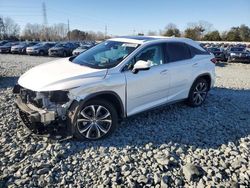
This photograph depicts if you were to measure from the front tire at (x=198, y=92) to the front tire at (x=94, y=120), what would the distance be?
247 cm

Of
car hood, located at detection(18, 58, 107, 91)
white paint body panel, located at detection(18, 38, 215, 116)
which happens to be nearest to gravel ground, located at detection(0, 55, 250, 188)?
white paint body panel, located at detection(18, 38, 215, 116)

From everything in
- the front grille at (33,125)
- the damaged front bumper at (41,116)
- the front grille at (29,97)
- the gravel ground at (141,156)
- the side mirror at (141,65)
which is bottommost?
the gravel ground at (141,156)

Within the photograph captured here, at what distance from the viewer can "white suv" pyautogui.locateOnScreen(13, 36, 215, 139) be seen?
4125mm

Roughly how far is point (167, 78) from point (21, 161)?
10.4ft

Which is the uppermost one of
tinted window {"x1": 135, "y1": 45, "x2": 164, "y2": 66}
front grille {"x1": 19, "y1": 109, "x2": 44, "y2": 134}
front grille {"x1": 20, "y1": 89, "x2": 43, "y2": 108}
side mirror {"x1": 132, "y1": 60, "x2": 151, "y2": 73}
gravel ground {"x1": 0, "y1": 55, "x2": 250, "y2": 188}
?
tinted window {"x1": 135, "y1": 45, "x2": 164, "y2": 66}

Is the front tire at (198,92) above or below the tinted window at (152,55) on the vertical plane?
below

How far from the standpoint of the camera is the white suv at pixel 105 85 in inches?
162

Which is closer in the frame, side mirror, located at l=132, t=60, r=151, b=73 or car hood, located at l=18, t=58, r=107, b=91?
car hood, located at l=18, t=58, r=107, b=91

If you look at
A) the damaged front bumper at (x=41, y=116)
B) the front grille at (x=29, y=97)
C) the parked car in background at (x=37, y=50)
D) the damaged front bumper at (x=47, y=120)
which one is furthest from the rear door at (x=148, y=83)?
the parked car in background at (x=37, y=50)

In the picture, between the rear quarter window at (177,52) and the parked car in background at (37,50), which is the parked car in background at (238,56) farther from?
the rear quarter window at (177,52)

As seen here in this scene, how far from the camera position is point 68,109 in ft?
13.6

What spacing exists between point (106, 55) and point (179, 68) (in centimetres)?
166

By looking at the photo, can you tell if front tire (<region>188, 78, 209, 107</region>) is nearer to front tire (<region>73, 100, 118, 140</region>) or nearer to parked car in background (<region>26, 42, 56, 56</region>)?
front tire (<region>73, 100, 118, 140</region>)

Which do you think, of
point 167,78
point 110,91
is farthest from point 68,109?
point 167,78
